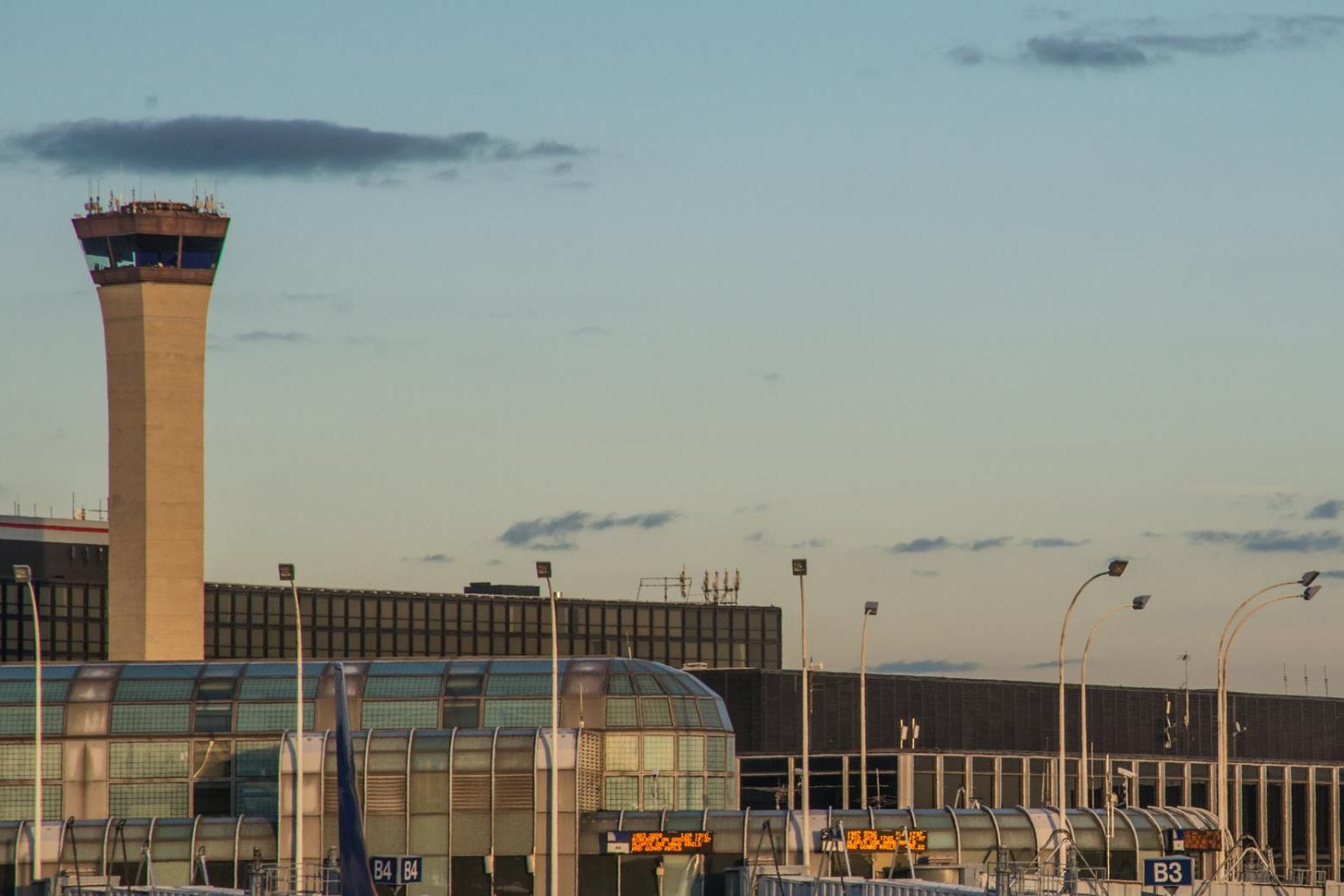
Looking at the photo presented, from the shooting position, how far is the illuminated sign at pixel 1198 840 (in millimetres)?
104375

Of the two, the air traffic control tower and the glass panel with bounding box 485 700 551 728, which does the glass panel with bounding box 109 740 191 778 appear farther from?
the air traffic control tower

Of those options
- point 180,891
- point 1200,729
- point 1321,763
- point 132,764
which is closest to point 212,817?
point 132,764

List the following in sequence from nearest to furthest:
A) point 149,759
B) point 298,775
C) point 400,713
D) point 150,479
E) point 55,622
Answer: point 298,775, point 400,713, point 149,759, point 150,479, point 55,622

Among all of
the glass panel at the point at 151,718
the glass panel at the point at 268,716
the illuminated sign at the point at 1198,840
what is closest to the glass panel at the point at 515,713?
the glass panel at the point at 268,716

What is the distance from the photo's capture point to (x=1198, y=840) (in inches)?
4119

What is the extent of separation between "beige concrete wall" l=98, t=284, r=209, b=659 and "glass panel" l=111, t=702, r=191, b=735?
1851 inches

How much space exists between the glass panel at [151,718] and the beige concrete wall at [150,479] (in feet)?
154

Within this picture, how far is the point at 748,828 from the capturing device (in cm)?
9844

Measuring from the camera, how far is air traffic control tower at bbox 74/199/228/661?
504 feet

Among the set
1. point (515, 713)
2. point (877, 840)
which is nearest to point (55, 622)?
point (515, 713)

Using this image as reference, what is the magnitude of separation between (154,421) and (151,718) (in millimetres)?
50654

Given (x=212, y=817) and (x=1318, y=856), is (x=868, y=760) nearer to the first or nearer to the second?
(x=1318, y=856)

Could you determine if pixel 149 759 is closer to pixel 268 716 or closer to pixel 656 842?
pixel 268 716

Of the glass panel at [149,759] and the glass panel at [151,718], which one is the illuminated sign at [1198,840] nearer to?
the glass panel at [149,759]
